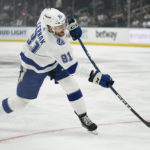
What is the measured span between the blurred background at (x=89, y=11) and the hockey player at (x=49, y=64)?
33.4 ft

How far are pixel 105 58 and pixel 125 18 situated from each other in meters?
3.77

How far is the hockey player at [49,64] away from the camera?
3.47 m

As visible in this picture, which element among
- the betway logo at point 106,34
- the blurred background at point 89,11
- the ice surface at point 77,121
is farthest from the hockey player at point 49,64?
the betway logo at point 106,34

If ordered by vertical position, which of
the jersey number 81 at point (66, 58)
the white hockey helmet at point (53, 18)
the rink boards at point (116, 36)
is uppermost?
the white hockey helmet at point (53, 18)

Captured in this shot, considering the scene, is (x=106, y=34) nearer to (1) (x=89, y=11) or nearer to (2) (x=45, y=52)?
(1) (x=89, y=11)

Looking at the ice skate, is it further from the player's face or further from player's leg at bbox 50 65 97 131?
the player's face

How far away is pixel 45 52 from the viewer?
3.55m

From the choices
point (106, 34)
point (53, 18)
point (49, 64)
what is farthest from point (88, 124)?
point (106, 34)

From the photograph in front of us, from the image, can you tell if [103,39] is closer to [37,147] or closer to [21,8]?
[21,8]

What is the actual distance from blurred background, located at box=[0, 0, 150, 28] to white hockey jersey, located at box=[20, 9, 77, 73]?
10336 mm

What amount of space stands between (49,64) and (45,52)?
0.70 ft

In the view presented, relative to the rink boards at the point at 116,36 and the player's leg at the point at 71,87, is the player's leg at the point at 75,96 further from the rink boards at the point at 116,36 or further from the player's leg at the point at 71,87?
the rink boards at the point at 116,36

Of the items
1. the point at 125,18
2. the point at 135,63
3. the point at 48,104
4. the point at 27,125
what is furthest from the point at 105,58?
the point at 27,125

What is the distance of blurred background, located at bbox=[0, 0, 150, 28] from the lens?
46.2 ft
